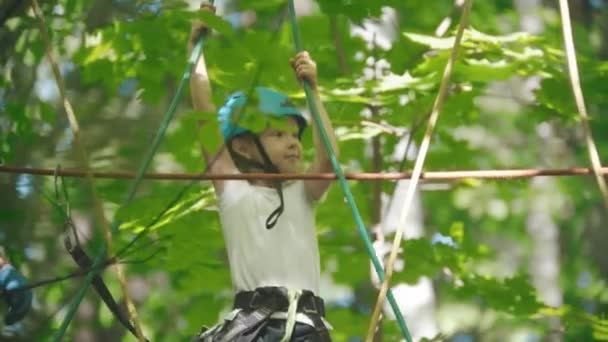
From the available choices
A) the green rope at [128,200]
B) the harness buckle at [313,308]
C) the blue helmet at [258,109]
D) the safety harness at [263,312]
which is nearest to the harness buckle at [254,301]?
the safety harness at [263,312]

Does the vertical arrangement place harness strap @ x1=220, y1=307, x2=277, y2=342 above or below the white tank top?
below

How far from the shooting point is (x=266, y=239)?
13.1 feet

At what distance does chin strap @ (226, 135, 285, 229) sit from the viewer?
3.98m

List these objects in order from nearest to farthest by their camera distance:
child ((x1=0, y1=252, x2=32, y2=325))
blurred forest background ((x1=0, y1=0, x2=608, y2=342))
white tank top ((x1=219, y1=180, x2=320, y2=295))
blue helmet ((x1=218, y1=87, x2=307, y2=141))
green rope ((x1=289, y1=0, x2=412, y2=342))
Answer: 1. child ((x1=0, y1=252, x2=32, y2=325))
2. blurred forest background ((x1=0, y1=0, x2=608, y2=342))
3. green rope ((x1=289, y1=0, x2=412, y2=342))
4. blue helmet ((x1=218, y1=87, x2=307, y2=141))
5. white tank top ((x1=219, y1=180, x2=320, y2=295))

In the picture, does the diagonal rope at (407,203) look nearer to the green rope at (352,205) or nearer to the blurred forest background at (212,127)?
the green rope at (352,205)

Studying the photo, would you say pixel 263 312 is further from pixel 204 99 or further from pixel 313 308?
pixel 204 99

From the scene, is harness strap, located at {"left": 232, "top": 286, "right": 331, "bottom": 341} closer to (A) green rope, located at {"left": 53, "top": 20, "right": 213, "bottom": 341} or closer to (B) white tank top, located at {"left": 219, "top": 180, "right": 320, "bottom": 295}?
(B) white tank top, located at {"left": 219, "top": 180, "right": 320, "bottom": 295}

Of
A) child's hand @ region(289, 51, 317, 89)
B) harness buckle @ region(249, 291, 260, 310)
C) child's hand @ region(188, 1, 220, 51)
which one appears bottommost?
harness buckle @ region(249, 291, 260, 310)

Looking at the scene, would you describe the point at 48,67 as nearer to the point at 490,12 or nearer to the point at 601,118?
the point at 490,12

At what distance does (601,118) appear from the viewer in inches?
316

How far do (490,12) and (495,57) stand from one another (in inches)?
58.6

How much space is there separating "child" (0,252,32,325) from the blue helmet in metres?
0.79

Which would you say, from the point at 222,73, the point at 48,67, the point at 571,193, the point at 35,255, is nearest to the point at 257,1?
the point at 222,73

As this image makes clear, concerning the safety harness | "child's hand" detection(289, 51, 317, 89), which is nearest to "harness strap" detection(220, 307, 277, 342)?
the safety harness
